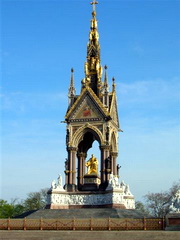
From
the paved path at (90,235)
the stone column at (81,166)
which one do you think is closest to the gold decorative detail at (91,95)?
the stone column at (81,166)

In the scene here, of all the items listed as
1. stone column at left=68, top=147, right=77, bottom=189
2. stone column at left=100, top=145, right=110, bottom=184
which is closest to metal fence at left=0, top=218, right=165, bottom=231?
stone column at left=68, top=147, right=77, bottom=189

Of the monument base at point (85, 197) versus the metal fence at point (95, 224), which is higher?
the monument base at point (85, 197)

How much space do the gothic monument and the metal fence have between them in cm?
779

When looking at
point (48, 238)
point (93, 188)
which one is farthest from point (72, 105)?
point (48, 238)

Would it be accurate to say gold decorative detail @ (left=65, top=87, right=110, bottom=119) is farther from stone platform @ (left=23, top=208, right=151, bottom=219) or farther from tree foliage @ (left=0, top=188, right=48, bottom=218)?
tree foliage @ (left=0, top=188, right=48, bottom=218)

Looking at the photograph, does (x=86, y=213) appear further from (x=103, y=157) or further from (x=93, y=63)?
(x=93, y=63)

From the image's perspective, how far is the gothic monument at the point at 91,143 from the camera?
3950 cm

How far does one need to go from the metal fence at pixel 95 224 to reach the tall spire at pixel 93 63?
54.1 ft

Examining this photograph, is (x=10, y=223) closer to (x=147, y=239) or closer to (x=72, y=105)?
(x=147, y=239)

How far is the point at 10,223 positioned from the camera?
3153cm

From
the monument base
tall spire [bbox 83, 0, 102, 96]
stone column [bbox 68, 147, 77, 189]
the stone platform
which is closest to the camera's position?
the stone platform

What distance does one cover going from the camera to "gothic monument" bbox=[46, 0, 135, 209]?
39500 millimetres

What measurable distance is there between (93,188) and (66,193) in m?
2.62

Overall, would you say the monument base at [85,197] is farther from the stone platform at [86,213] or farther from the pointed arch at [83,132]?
the pointed arch at [83,132]
